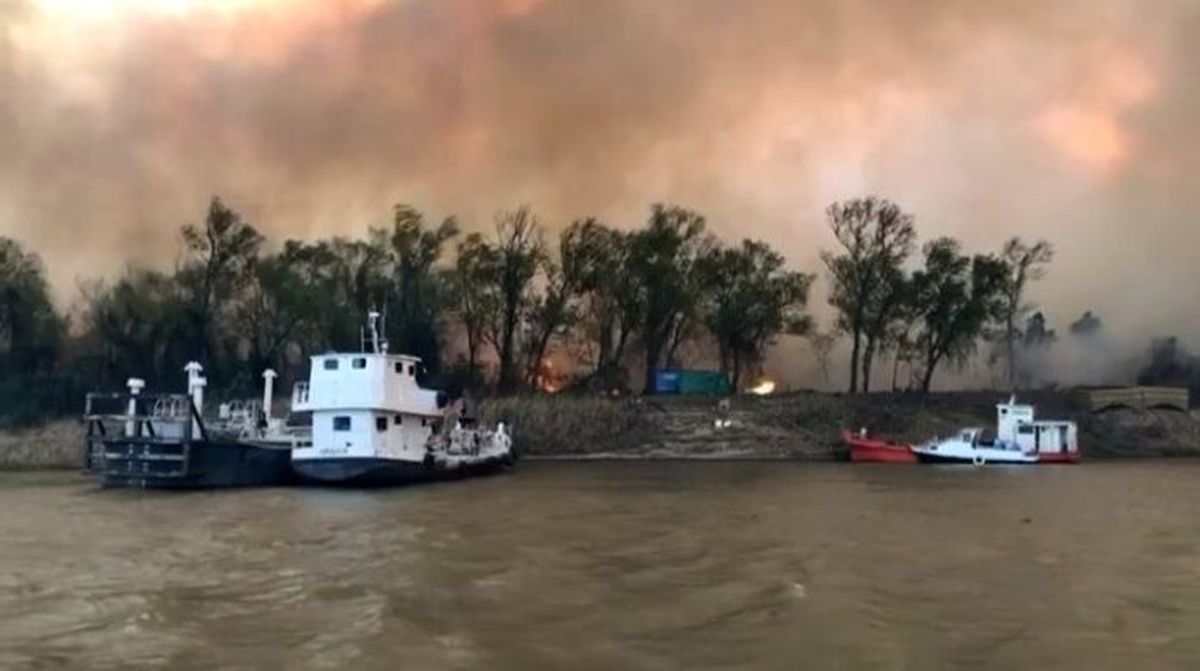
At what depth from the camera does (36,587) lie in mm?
24750

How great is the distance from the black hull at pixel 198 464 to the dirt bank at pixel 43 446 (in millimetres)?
29602

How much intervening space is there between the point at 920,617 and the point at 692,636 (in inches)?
174

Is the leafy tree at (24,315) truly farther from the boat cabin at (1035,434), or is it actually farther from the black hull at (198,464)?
the boat cabin at (1035,434)

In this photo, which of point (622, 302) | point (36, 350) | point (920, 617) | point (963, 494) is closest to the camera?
point (920, 617)

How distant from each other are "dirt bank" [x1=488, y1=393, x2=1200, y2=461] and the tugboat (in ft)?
117

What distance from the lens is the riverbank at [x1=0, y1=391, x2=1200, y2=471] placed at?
93438 millimetres

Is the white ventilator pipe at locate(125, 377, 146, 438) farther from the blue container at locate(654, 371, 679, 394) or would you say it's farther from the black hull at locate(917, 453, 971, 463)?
the blue container at locate(654, 371, 679, 394)

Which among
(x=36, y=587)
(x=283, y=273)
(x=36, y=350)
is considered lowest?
(x=36, y=587)

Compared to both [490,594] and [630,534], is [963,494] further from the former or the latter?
[490,594]

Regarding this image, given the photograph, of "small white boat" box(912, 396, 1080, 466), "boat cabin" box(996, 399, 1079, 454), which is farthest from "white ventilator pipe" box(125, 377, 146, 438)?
"boat cabin" box(996, 399, 1079, 454)

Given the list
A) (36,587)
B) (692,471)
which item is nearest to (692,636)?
(36,587)

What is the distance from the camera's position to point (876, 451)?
85375 mm

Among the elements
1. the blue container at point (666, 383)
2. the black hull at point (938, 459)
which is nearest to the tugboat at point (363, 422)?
the black hull at point (938, 459)

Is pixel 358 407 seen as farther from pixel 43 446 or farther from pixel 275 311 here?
pixel 275 311
